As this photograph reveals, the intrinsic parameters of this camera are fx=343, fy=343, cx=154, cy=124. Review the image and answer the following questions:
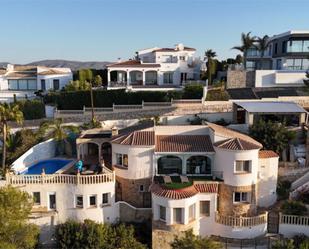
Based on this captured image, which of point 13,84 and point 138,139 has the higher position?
point 13,84

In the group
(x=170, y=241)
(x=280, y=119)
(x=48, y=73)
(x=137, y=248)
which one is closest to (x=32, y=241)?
(x=137, y=248)

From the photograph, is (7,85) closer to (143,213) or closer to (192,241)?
(143,213)

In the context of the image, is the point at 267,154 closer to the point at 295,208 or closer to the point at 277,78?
the point at 295,208

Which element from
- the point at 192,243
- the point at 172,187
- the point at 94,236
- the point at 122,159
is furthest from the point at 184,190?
the point at 94,236

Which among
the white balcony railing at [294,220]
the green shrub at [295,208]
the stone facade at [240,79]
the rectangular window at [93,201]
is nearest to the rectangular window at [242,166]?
the green shrub at [295,208]

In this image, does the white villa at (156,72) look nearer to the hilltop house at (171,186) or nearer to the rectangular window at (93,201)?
the hilltop house at (171,186)

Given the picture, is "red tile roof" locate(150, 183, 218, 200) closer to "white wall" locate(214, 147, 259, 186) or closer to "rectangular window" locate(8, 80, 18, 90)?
"white wall" locate(214, 147, 259, 186)

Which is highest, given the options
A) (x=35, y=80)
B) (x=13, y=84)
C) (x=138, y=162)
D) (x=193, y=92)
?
(x=35, y=80)
